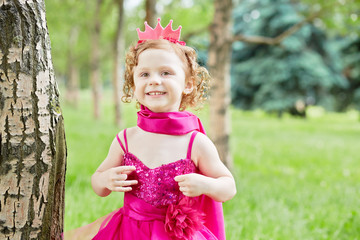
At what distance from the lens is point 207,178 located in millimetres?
1792

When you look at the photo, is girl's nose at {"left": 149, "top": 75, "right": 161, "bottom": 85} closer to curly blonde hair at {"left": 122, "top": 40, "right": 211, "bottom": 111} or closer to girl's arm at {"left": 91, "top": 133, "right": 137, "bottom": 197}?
curly blonde hair at {"left": 122, "top": 40, "right": 211, "bottom": 111}

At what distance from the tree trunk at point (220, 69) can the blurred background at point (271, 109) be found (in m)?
0.12

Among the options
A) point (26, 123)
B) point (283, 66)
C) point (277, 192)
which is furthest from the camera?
point (283, 66)

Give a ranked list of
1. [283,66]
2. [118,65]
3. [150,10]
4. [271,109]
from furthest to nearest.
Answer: [271,109], [283,66], [118,65], [150,10]

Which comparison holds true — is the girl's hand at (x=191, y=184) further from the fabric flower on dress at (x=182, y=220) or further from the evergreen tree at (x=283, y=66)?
the evergreen tree at (x=283, y=66)

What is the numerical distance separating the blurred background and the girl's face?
0.42m

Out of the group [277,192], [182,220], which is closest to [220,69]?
[277,192]

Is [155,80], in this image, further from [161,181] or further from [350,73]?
[350,73]

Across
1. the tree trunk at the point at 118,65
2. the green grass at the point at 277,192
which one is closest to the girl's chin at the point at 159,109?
the green grass at the point at 277,192

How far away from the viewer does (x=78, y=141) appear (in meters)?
8.55

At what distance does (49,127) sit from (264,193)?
12.0 feet

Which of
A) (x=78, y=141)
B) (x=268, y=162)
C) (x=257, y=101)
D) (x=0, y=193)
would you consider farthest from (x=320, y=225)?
(x=257, y=101)

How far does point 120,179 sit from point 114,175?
4cm

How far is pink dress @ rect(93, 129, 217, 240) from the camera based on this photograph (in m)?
1.80
